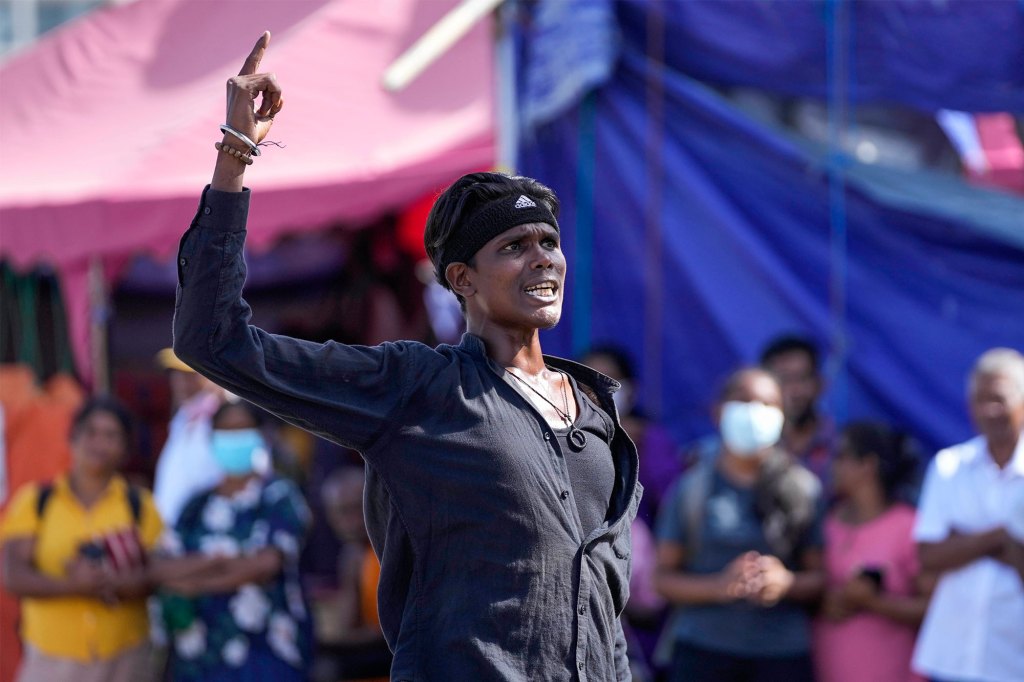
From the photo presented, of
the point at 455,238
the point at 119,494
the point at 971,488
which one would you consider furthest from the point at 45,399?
the point at 455,238

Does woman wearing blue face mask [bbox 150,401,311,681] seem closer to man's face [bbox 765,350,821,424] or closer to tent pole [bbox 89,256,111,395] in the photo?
tent pole [bbox 89,256,111,395]

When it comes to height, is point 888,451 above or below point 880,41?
below

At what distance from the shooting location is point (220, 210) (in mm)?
2301

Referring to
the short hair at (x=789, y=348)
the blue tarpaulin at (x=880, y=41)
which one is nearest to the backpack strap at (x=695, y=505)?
the short hair at (x=789, y=348)

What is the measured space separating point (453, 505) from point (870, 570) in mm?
2996

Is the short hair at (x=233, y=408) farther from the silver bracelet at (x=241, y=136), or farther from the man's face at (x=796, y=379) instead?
the silver bracelet at (x=241, y=136)

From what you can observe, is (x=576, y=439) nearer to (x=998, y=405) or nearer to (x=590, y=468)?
(x=590, y=468)

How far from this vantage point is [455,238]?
263 centimetres

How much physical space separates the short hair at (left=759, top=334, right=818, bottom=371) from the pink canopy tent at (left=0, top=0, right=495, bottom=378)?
4.74ft

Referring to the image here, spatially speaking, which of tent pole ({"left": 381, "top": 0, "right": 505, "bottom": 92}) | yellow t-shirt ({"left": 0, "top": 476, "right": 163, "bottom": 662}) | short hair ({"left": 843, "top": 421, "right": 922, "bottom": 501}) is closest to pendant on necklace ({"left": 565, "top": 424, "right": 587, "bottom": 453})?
short hair ({"left": 843, "top": 421, "right": 922, "bottom": 501})

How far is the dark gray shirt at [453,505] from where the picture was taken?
2.40 m

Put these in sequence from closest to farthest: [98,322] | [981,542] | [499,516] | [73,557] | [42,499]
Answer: [499,516], [981,542], [73,557], [42,499], [98,322]

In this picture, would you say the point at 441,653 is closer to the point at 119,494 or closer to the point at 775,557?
the point at 775,557


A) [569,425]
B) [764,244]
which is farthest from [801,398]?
[569,425]
